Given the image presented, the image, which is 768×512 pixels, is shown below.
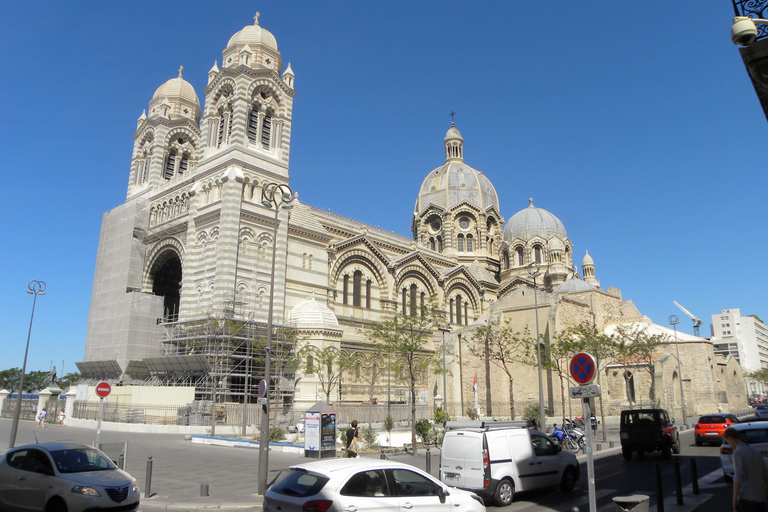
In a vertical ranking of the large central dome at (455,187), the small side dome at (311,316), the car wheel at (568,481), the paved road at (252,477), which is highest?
the large central dome at (455,187)

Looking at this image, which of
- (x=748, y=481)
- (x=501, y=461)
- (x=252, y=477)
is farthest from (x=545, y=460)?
(x=252, y=477)

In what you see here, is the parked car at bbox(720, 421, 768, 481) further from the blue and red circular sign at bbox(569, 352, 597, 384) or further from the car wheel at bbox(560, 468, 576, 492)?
the blue and red circular sign at bbox(569, 352, 597, 384)

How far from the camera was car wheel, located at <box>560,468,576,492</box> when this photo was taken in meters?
12.7

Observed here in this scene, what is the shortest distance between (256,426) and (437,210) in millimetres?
38794

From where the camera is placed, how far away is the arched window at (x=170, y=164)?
45.5m

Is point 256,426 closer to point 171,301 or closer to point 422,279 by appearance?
point 171,301

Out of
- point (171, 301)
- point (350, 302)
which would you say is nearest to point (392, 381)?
point (350, 302)

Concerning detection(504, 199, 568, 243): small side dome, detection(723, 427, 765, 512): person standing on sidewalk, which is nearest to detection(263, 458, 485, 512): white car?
detection(723, 427, 765, 512): person standing on sidewalk

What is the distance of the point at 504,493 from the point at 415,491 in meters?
4.37

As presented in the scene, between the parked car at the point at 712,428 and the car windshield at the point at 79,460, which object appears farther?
the parked car at the point at 712,428

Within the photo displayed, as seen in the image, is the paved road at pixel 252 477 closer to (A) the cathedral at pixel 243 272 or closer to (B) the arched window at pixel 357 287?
(A) the cathedral at pixel 243 272

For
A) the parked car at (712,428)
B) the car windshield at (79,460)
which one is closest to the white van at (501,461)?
the car windshield at (79,460)

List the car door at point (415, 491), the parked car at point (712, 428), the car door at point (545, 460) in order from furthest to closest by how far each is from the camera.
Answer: the parked car at point (712, 428) < the car door at point (545, 460) < the car door at point (415, 491)

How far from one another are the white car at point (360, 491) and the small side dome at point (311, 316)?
1061 inches
